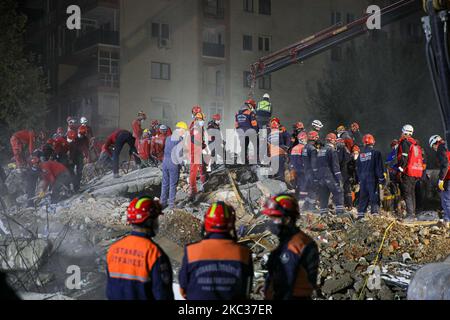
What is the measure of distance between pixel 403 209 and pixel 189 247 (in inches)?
418

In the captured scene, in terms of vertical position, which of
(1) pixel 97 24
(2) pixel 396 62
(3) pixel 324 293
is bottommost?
(3) pixel 324 293

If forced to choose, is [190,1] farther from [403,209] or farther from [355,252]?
[355,252]

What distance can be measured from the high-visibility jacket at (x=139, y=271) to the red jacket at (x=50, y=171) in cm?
1079

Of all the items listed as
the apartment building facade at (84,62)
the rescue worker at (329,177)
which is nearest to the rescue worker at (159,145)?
the rescue worker at (329,177)

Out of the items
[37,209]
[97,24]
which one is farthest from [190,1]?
[37,209]

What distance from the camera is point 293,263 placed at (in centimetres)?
571

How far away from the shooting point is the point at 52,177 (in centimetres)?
1606

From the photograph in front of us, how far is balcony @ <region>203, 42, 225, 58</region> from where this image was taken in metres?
35.8

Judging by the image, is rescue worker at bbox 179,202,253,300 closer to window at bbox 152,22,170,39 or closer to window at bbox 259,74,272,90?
window at bbox 152,22,170,39

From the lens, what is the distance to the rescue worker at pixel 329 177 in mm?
13570

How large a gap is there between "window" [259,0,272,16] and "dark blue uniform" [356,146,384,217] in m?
25.0

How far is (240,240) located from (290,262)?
18.9 feet

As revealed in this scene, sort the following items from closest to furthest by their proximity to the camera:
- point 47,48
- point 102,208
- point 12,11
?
1. point 102,208
2. point 12,11
3. point 47,48

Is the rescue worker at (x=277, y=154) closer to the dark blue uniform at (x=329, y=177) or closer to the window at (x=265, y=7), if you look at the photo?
the dark blue uniform at (x=329, y=177)
